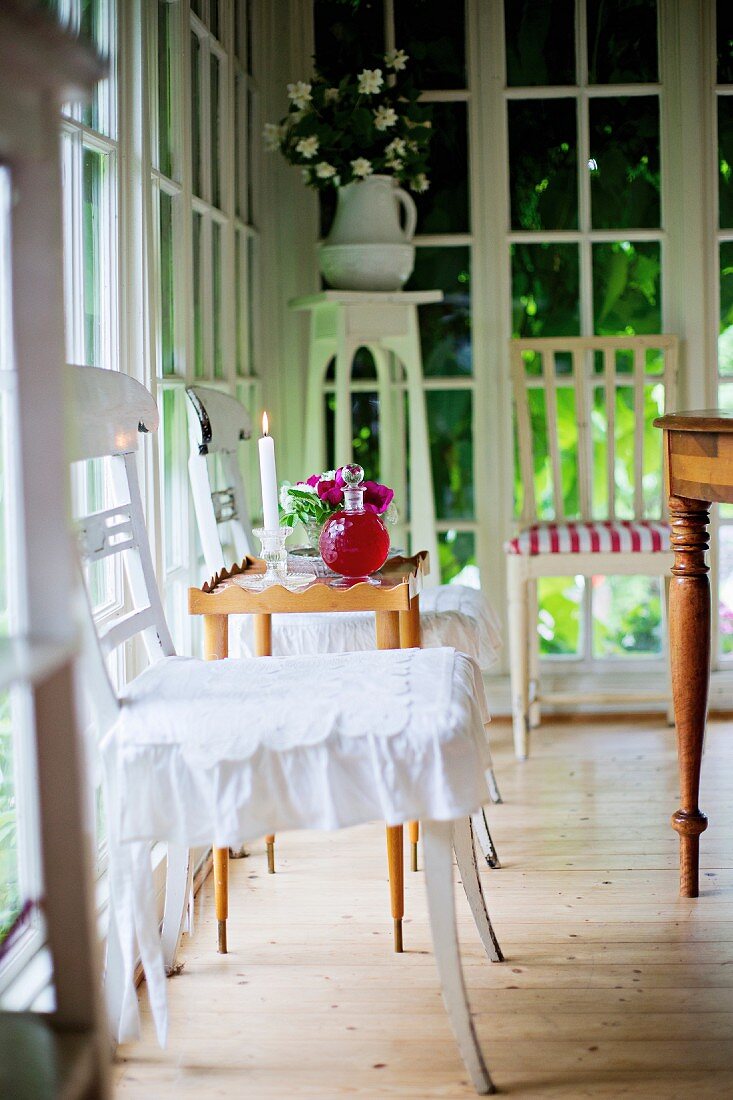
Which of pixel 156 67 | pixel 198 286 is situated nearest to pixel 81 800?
pixel 156 67

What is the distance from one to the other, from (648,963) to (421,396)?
6.35 feet

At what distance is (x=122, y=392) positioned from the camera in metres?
1.84

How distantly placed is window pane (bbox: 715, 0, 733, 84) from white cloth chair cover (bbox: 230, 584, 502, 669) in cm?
216

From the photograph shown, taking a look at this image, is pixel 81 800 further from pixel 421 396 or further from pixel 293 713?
pixel 421 396

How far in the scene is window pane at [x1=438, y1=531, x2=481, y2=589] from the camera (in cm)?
391

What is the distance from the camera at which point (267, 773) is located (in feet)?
5.07

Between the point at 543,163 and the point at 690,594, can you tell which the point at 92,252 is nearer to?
the point at 690,594

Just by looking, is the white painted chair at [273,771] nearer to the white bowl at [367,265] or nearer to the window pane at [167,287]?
the window pane at [167,287]

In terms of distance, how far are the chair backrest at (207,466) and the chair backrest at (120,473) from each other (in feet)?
1.37

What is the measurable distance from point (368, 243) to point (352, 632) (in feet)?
4.78

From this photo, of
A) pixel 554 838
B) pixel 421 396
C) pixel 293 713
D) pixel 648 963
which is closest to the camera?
pixel 293 713

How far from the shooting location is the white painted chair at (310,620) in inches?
97.0

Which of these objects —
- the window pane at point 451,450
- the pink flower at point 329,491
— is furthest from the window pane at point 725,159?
the pink flower at point 329,491

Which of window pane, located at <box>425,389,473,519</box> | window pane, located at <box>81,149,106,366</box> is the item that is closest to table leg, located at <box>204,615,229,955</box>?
window pane, located at <box>81,149,106,366</box>
